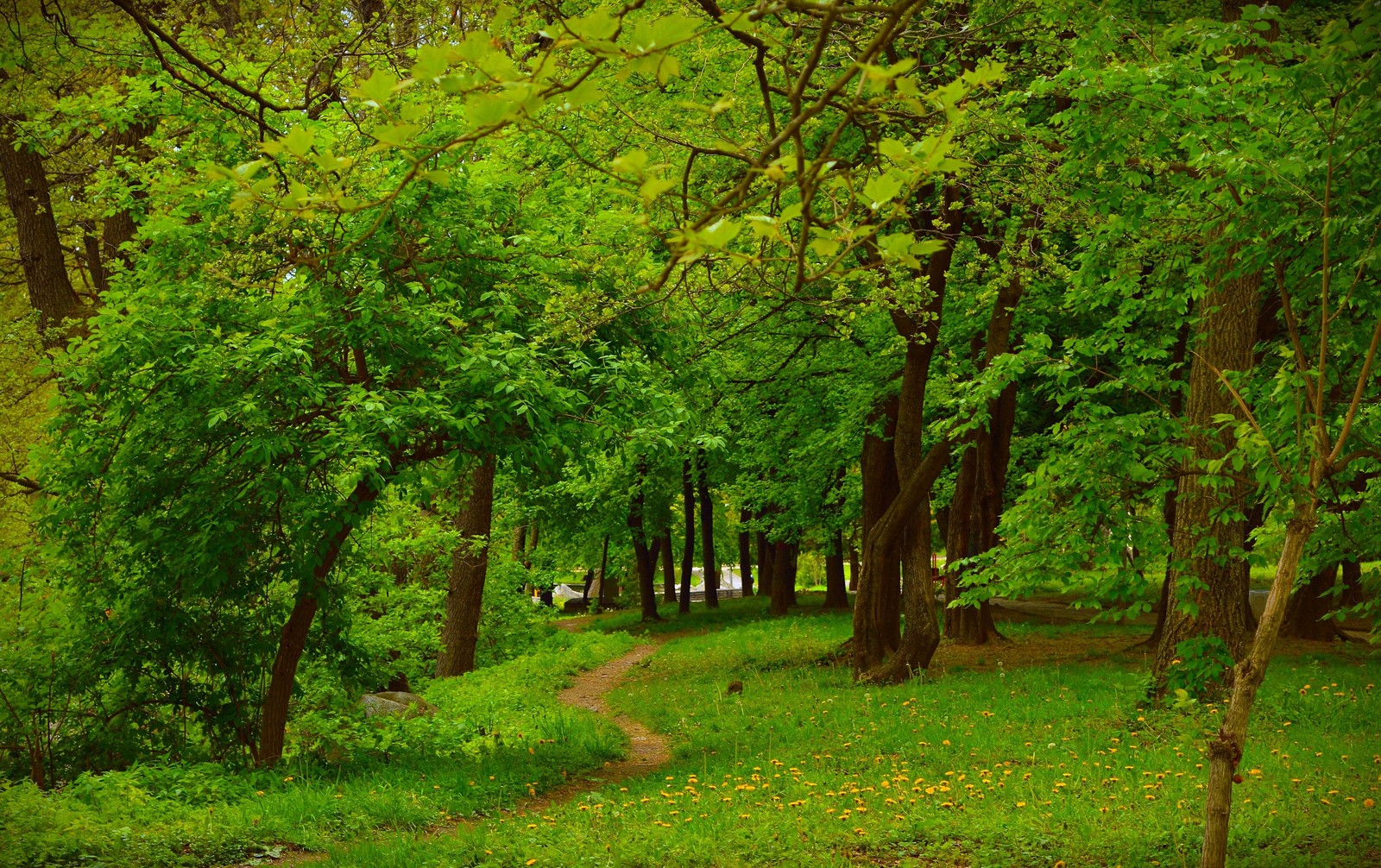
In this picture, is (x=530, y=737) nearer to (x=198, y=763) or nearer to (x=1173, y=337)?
(x=198, y=763)

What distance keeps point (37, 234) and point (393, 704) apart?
6929mm

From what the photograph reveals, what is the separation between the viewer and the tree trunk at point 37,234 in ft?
37.8

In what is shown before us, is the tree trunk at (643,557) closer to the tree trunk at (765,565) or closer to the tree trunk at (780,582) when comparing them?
the tree trunk at (780,582)

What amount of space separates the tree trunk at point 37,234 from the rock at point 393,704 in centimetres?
560

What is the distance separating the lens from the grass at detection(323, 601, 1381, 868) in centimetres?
621

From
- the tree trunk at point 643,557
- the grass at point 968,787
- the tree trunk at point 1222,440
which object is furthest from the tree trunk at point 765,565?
the tree trunk at point 1222,440

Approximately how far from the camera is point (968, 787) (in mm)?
7586

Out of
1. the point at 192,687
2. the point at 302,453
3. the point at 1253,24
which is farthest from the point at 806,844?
the point at 192,687

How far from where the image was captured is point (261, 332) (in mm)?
8953

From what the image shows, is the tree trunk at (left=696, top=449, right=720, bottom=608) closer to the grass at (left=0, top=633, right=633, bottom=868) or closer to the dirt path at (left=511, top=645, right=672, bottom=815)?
the dirt path at (left=511, top=645, right=672, bottom=815)

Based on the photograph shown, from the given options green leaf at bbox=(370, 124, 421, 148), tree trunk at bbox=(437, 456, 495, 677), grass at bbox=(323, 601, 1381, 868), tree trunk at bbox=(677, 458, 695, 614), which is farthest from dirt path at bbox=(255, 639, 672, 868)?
tree trunk at bbox=(677, 458, 695, 614)

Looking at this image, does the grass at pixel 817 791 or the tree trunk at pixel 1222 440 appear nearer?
the grass at pixel 817 791

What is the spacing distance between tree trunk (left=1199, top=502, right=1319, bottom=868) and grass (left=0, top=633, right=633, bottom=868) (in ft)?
17.7

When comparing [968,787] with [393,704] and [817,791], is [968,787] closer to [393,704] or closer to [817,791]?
[817,791]
